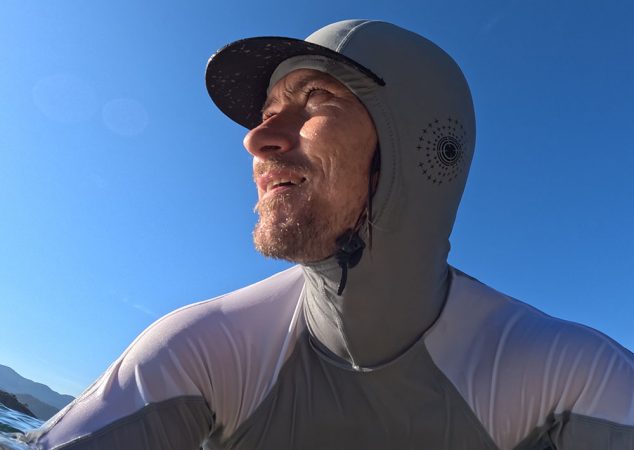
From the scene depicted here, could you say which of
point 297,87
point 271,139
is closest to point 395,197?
point 271,139

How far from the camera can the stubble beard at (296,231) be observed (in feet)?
8.27

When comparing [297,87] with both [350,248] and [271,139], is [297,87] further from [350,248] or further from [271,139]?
[350,248]

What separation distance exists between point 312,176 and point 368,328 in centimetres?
91

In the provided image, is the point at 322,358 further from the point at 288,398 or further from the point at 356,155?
the point at 356,155

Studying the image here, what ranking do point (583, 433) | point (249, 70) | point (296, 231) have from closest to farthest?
point (583, 433), point (296, 231), point (249, 70)

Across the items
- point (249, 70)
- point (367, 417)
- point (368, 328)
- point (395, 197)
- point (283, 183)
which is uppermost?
point (249, 70)

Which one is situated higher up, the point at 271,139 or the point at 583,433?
the point at 271,139

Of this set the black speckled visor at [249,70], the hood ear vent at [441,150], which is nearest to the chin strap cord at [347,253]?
the hood ear vent at [441,150]

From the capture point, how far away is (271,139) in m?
2.64

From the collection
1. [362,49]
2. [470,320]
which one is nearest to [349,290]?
[470,320]

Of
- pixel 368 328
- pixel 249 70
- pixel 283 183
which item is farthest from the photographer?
pixel 249 70

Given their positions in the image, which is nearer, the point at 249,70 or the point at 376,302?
the point at 376,302

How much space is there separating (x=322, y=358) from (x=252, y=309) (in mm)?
513

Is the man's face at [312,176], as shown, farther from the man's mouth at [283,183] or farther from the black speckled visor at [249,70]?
the black speckled visor at [249,70]
